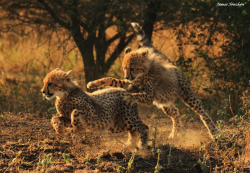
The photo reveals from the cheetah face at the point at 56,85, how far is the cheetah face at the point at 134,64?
2.75 feet

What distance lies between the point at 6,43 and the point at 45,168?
7.58 metres

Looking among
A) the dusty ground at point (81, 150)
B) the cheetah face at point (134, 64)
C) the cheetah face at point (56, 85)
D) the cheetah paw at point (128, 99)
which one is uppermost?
the cheetah face at point (134, 64)

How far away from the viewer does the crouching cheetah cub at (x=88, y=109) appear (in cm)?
392

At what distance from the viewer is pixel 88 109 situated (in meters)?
4.03

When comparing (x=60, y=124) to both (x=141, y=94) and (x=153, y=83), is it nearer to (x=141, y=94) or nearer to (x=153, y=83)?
(x=141, y=94)

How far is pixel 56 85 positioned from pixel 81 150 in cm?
84

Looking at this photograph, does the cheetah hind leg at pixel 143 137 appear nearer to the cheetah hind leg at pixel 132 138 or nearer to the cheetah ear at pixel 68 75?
the cheetah hind leg at pixel 132 138

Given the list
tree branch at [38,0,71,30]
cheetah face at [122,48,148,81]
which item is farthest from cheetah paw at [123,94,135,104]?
tree branch at [38,0,71,30]

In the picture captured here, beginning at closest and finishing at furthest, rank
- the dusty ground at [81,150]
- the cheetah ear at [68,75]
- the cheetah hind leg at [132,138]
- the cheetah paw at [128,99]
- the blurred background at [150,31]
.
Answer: the dusty ground at [81,150] < the cheetah ear at [68,75] < the cheetah paw at [128,99] < the cheetah hind leg at [132,138] < the blurred background at [150,31]

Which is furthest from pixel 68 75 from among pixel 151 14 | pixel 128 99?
pixel 151 14

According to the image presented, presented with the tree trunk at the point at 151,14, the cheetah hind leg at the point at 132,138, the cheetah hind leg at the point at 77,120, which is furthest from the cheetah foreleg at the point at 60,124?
the tree trunk at the point at 151,14

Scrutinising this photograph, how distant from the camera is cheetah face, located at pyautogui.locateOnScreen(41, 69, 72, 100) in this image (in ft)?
12.8

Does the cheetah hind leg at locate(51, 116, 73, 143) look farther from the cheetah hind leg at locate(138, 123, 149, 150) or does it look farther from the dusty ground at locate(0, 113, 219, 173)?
the cheetah hind leg at locate(138, 123, 149, 150)

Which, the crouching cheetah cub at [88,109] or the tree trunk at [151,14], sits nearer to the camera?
the crouching cheetah cub at [88,109]
